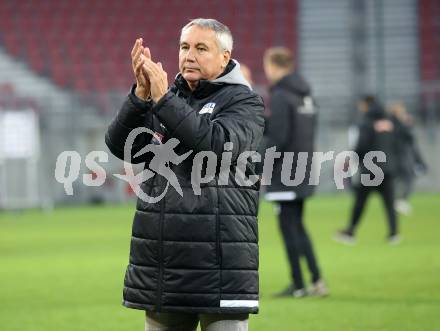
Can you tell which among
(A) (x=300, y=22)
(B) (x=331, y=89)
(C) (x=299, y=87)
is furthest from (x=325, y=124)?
(C) (x=299, y=87)

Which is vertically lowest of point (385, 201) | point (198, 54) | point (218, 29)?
point (385, 201)

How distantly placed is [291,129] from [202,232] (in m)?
5.85

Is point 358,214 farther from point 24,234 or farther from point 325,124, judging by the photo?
point 325,124

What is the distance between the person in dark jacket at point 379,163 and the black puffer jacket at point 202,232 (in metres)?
11.0

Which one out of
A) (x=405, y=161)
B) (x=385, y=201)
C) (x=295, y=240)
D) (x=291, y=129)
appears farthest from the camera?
(x=405, y=161)

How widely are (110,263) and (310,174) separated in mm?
4162

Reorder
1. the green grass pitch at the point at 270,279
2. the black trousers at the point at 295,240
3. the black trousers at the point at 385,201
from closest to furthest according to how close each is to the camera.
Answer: the green grass pitch at the point at 270,279 < the black trousers at the point at 295,240 < the black trousers at the point at 385,201

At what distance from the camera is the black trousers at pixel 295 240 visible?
1006 cm

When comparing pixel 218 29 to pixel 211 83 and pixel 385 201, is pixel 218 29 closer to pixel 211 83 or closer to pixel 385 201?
pixel 211 83

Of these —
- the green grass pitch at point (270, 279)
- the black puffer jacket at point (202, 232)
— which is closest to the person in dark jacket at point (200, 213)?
the black puffer jacket at point (202, 232)

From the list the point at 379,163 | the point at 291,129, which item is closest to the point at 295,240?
the point at 291,129

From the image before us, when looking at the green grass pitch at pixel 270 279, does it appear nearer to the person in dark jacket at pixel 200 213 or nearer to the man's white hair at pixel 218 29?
the person in dark jacket at pixel 200 213

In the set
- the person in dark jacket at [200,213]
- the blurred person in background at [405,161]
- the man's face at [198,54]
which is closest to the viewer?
the person in dark jacket at [200,213]

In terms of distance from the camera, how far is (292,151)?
402 inches
